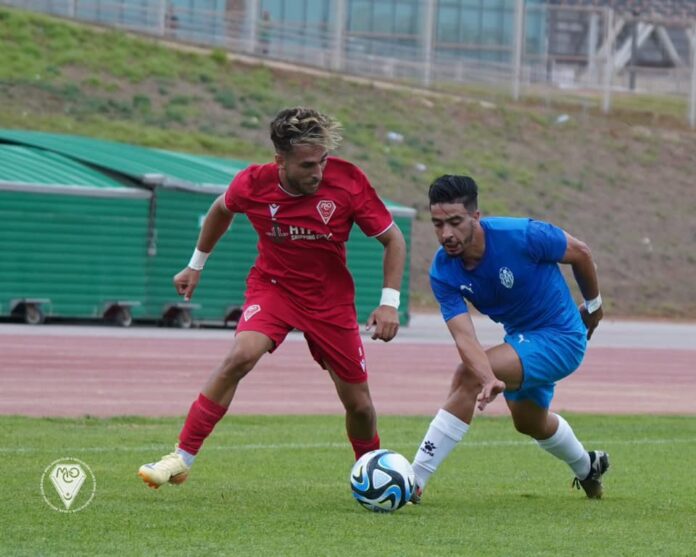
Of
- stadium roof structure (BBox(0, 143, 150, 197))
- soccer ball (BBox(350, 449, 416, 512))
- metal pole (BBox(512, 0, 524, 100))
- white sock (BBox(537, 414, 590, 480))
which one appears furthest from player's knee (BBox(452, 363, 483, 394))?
metal pole (BBox(512, 0, 524, 100))

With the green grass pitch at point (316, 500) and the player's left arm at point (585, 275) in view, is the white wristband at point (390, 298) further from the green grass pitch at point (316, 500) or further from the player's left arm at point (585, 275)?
the green grass pitch at point (316, 500)

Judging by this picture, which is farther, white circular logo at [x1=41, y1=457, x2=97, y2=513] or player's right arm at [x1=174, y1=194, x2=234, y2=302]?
player's right arm at [x1=174, y1=194, x2=234, y2=302]

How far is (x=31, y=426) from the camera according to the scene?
13.3 m

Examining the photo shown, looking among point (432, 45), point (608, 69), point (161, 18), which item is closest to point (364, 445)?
point (161, 18)

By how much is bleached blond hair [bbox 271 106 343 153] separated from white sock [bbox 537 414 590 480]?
2.26 m

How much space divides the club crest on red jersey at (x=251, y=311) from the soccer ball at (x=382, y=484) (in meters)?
1.06

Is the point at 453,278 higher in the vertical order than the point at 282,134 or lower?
lower

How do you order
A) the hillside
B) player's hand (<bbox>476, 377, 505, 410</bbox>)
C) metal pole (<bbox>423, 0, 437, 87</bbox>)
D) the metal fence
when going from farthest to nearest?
metal pole (<bbox>423, 0, 437, 87</bbox>)
the metal fence
the hillside
player's hand (<bbox>476, 377, 505, 410</bbox>)

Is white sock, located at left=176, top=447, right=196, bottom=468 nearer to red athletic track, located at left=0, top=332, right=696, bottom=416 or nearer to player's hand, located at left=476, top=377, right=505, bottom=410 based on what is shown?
player's hand, located at left=476, top=377, right=505, bottom=410

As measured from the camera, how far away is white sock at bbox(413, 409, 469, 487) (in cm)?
887

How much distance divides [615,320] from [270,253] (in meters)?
37.1

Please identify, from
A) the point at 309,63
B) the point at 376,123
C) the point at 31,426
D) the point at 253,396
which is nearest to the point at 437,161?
the point at 376,123

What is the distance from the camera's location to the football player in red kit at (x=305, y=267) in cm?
860

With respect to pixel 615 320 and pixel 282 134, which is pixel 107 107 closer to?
pixel 615 320
